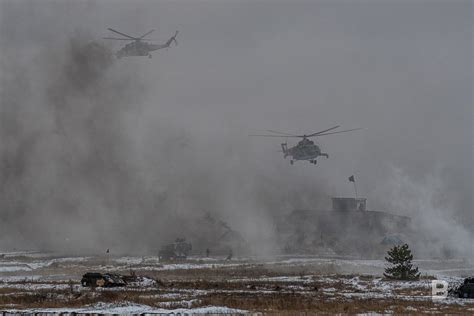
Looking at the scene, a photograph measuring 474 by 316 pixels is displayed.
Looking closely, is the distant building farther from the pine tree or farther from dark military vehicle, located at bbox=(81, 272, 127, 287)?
dark military vehicle, located at bbox=(81, 272, 127, 287)

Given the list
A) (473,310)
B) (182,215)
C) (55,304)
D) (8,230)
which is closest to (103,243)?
(182,215)

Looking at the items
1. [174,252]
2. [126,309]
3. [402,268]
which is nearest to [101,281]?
[126,309]

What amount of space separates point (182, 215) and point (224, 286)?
8174cm

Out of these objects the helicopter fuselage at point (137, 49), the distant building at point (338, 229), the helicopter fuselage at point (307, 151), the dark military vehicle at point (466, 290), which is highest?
the helicopter fuselage at point (137, 49)

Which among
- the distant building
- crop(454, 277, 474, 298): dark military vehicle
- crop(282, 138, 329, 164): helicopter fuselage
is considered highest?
crop(282, 138, 329, 164): helicopter fuselage

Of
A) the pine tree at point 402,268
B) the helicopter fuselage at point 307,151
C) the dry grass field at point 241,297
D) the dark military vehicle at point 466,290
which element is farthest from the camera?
the helicopter fuselage at point 307,151

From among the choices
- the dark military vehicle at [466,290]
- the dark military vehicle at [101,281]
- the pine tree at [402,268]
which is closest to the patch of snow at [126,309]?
the dark military vehicle at [101,281]

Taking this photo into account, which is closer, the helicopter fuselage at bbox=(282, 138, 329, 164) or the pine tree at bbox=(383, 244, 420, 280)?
the pine tree at bbox=(383, 244, 420, 280)

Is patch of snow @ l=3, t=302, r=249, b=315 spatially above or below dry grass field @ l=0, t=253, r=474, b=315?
above

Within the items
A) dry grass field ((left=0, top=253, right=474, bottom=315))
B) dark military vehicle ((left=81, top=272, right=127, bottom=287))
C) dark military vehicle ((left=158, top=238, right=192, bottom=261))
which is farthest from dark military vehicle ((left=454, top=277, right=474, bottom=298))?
dark military vehicle ((left=158, top=238, right=192, bottom=261))

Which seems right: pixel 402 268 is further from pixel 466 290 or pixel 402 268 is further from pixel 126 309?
pixel 126 309

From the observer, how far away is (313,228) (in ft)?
405

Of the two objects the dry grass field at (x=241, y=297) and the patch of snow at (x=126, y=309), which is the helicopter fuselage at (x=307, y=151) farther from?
the patch of snow at (x=126, y=309)

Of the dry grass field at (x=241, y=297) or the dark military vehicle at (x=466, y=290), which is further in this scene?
the dark military vehicle at (x=466, y=290)
